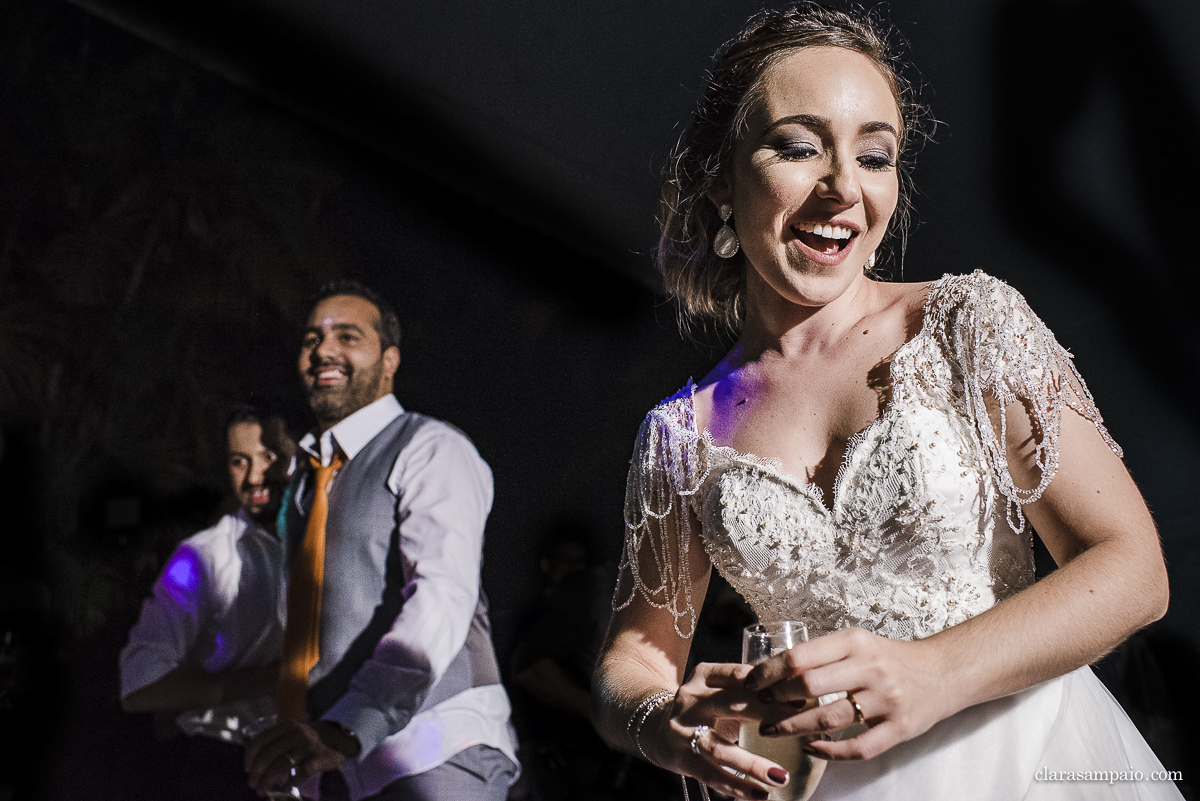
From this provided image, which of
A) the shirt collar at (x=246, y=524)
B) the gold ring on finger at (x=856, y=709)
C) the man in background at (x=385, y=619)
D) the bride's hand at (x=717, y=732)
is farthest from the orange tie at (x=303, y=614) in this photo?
the gold ring on finger at (x=856, y=709)

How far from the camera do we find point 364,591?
88.3 inches

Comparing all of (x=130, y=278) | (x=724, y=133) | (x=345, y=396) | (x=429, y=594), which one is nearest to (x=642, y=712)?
(x=724, y=133)

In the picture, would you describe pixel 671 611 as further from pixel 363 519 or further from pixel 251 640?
pixel 251 640

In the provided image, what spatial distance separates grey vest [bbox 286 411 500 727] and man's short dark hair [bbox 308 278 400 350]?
1.03 feet

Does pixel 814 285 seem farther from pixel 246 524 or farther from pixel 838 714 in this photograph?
pixel 246 524

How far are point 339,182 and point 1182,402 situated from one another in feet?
6.85

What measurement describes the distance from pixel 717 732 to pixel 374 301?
1.93 metres

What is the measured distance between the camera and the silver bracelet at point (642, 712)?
91 centimetres

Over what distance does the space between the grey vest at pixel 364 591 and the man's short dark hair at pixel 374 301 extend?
0.31m

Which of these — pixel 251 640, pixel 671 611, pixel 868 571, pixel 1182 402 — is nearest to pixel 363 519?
pixel 251 640

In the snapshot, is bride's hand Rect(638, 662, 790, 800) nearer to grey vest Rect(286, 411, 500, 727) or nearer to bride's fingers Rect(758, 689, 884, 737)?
bride's fingers Rect(758, 689, 884, 737)

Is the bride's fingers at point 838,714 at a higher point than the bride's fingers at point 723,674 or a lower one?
lower

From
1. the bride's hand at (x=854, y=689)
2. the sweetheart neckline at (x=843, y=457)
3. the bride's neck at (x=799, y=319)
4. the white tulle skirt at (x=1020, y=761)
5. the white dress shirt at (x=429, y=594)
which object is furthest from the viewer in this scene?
the white dress shirt at (x=429, y=594)

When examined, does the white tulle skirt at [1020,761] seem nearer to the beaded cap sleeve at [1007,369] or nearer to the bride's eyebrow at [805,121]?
the beaded cap sleeve at [1007,369]
